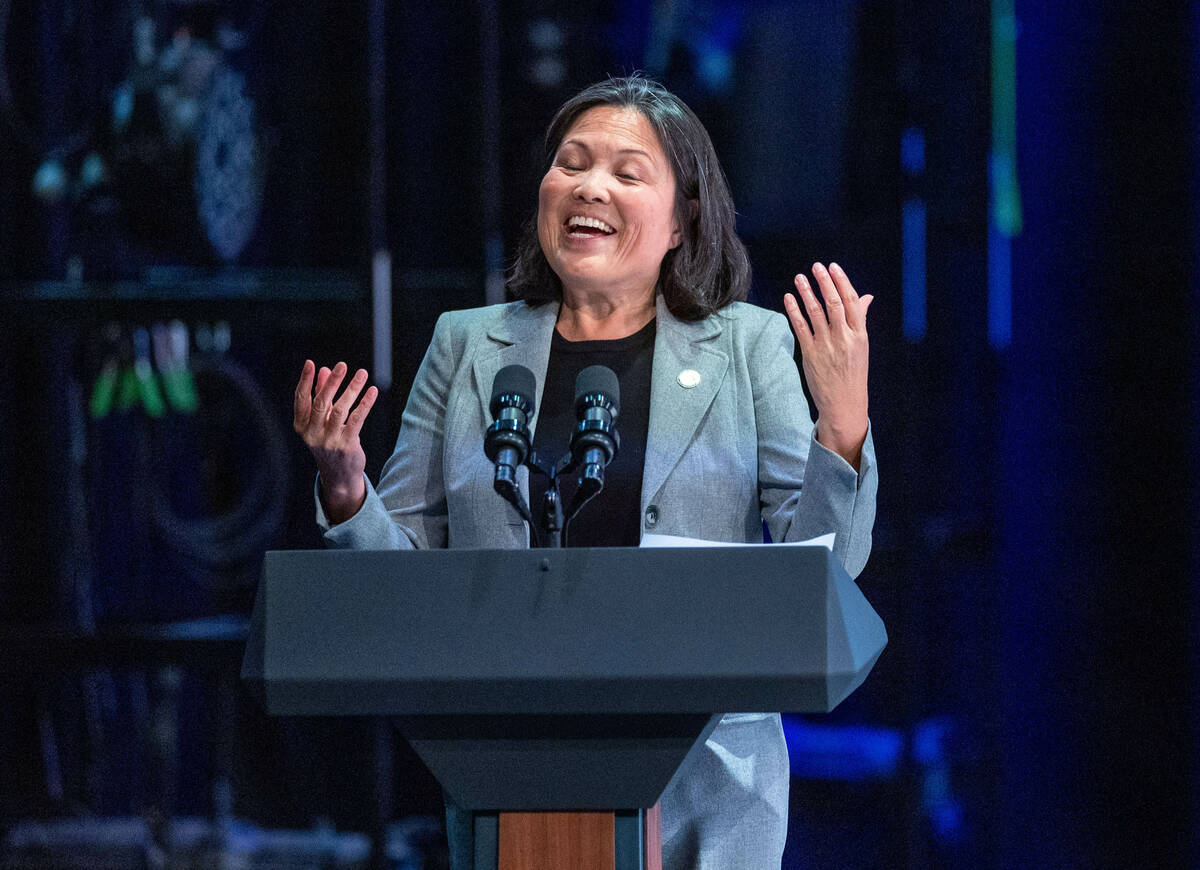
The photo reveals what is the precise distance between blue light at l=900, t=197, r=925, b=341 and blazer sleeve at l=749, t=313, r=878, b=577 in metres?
0.95

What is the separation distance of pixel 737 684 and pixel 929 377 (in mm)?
1716

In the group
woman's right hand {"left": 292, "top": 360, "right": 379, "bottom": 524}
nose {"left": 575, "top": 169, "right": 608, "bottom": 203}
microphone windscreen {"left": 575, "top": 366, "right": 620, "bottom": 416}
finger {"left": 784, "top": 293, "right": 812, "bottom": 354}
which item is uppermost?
nose {"left": 575, "top": 169, "right": 608, "bottom": 203}

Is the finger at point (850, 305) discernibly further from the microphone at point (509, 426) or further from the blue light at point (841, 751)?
the blue light at point (841, 751)

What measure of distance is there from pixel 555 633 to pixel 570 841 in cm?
21

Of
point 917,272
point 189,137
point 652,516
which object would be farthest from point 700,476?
point 189,137

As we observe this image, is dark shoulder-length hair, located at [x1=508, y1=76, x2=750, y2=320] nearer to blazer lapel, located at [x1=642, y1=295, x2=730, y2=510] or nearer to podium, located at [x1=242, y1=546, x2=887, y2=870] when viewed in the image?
blazer lapel, located at [x1=642, y1=295, x2=730, y2=510]

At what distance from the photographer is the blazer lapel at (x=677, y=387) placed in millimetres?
1503

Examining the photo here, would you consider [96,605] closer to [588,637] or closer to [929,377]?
[929,377]

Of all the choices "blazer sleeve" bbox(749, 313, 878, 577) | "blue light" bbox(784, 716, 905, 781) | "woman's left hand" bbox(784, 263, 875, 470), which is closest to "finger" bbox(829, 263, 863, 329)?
"woman's left hand" bbox(784, 263, 875, 470)

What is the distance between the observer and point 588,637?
0.97m

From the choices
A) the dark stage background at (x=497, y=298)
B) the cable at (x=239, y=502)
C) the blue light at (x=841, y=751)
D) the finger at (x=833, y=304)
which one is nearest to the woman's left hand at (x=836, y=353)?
the finger at (x=833, y=304)

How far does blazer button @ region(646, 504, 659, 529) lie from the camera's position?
4.83 ft

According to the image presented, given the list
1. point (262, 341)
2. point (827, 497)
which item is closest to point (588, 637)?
point (827, 497)

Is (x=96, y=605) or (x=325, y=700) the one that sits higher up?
(x=325, y=700)
